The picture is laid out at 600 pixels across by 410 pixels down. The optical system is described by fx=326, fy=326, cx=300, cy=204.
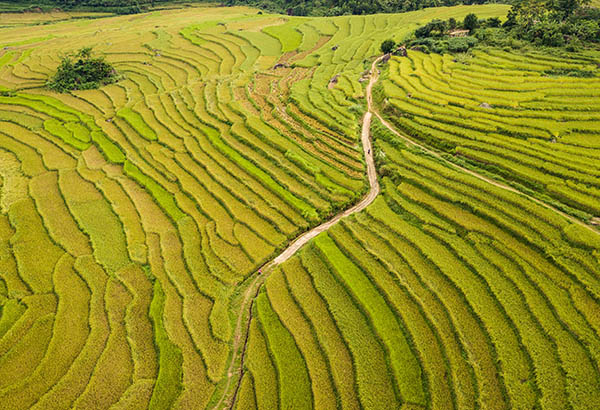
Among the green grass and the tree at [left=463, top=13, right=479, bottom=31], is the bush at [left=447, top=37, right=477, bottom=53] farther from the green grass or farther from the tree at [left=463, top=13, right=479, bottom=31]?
the green grass

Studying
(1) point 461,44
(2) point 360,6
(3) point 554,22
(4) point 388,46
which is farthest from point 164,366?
(2) point 360,6

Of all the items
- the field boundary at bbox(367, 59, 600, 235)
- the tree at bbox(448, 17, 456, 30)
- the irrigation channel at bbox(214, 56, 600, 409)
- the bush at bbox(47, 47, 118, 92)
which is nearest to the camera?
the irrigation channel at bbox(214, 56, 600, 409)

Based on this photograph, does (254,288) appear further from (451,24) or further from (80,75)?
(451,24)

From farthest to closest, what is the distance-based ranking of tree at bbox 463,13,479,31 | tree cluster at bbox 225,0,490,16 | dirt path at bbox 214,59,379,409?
tree cluster at bbox 225,0,490,16 < tree at bbox 463,13,479,31 < dirt path at bbox 214,59,379,409

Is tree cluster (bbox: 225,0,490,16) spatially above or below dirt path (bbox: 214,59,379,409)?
above

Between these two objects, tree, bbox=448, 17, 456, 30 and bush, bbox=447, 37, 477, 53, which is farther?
tree, bbox=448, 17, 456, 30

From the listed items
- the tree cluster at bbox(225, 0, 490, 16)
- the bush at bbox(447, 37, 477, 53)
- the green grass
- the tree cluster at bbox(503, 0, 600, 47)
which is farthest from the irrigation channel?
A: the tree cluster at bbox(225, 0, 490, 16)

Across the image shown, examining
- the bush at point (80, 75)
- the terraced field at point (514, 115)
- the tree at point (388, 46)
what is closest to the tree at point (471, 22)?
the terraced field at point (514, 115)
